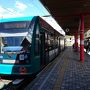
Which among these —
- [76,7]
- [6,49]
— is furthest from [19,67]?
[76,7]

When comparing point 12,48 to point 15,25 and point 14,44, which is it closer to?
point 14,44

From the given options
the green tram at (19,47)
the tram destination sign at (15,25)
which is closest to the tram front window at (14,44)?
the green tram at (19,47)

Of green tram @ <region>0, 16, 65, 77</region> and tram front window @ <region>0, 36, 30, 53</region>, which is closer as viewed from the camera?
green tram @ <region>0, 16, 65, 77</region>

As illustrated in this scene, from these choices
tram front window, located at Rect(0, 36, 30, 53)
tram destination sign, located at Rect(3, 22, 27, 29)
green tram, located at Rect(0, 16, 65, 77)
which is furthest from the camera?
tram destination sign, located at Rect(3, 22, 27, 29)

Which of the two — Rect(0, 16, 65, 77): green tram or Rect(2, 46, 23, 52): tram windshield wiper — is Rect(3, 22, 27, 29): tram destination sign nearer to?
Rect(0, 16, 65, 77): green tram

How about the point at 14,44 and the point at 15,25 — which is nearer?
the point at 14,44

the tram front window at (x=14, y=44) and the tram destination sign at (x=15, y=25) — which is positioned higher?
the tram destination sign at (x=15, y=25)

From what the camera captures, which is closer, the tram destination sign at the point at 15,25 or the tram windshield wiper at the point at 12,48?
the tram windshield wiper at the point at 12,48

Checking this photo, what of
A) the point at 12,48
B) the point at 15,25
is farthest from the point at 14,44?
the point at 15,25

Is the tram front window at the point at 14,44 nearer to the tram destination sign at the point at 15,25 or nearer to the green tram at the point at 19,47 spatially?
the green tram at the point at 19,47

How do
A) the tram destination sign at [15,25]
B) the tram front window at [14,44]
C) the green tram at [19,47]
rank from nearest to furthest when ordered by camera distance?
the green tram at [19,47], the tram front window at [14,44], the tram destination sign at [15,25]

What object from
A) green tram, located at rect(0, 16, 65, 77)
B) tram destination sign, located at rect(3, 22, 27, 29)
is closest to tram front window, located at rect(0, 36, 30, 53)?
green tram, located at rect(0, 16, 65, 77)

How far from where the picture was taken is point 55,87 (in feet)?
31.8

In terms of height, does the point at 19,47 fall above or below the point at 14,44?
below
